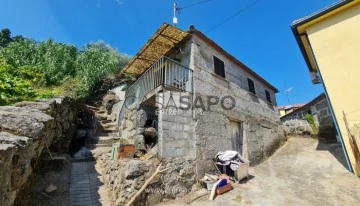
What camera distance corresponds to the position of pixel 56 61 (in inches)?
622

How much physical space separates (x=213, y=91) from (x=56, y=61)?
522 inches

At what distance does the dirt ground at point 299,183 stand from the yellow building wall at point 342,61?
1145 millimetres

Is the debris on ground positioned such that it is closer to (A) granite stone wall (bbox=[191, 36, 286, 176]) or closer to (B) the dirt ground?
(B) the dirt ground

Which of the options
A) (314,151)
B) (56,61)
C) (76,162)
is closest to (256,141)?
(314,151)

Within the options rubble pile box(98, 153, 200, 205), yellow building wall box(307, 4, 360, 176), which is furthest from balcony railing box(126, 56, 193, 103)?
yellow building wall box(307, 4, 360, 176)

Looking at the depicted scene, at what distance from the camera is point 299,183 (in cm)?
726

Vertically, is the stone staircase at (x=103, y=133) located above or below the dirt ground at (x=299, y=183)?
above

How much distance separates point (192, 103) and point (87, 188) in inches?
176

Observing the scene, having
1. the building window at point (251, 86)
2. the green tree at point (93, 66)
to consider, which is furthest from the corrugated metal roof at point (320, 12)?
the green tree at point (93, 66)

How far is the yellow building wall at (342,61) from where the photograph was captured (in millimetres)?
7086

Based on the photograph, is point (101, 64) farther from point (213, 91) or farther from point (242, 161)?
point (242, 161)

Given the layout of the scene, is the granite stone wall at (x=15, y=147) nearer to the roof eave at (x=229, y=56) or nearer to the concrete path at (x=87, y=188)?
the concrete path at (x=87, y=188)

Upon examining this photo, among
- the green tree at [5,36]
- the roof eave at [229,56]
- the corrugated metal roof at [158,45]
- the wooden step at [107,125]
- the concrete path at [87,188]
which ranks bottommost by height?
the concrete path at [87,188]

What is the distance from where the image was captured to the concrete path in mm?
5805
